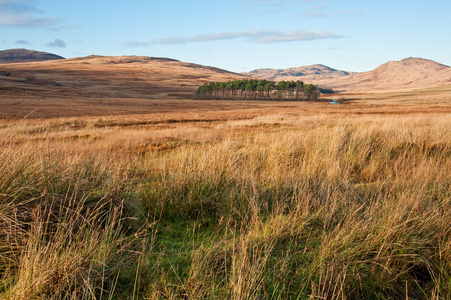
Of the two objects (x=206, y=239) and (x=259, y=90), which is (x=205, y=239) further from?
(x=259, y=90)

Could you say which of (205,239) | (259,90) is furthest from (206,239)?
(259,90)

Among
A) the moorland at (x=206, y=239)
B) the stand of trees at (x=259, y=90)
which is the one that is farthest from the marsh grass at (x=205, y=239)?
the stand of trees at (x=259, y=90)

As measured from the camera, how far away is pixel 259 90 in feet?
358

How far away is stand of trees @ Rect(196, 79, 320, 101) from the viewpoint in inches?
4186

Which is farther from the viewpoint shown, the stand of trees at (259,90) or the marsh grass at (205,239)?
the stand of trees at (259,90)

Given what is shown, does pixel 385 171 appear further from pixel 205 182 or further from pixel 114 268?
pixel 114 268

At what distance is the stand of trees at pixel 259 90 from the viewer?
4186 inches

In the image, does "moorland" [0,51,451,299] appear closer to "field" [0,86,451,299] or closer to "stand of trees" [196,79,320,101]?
"field" [0,86,451,299]

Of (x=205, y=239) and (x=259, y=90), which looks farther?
(x=259, y=90)

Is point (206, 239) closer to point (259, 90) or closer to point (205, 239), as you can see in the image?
point (205, 239)

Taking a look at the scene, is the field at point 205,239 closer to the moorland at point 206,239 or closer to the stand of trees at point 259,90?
the moorland at point 206,239

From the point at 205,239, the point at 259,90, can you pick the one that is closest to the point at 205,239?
the point at 205,239

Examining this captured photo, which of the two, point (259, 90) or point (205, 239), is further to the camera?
point (259, 90)

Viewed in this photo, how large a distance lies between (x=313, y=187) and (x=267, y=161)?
1609mm
